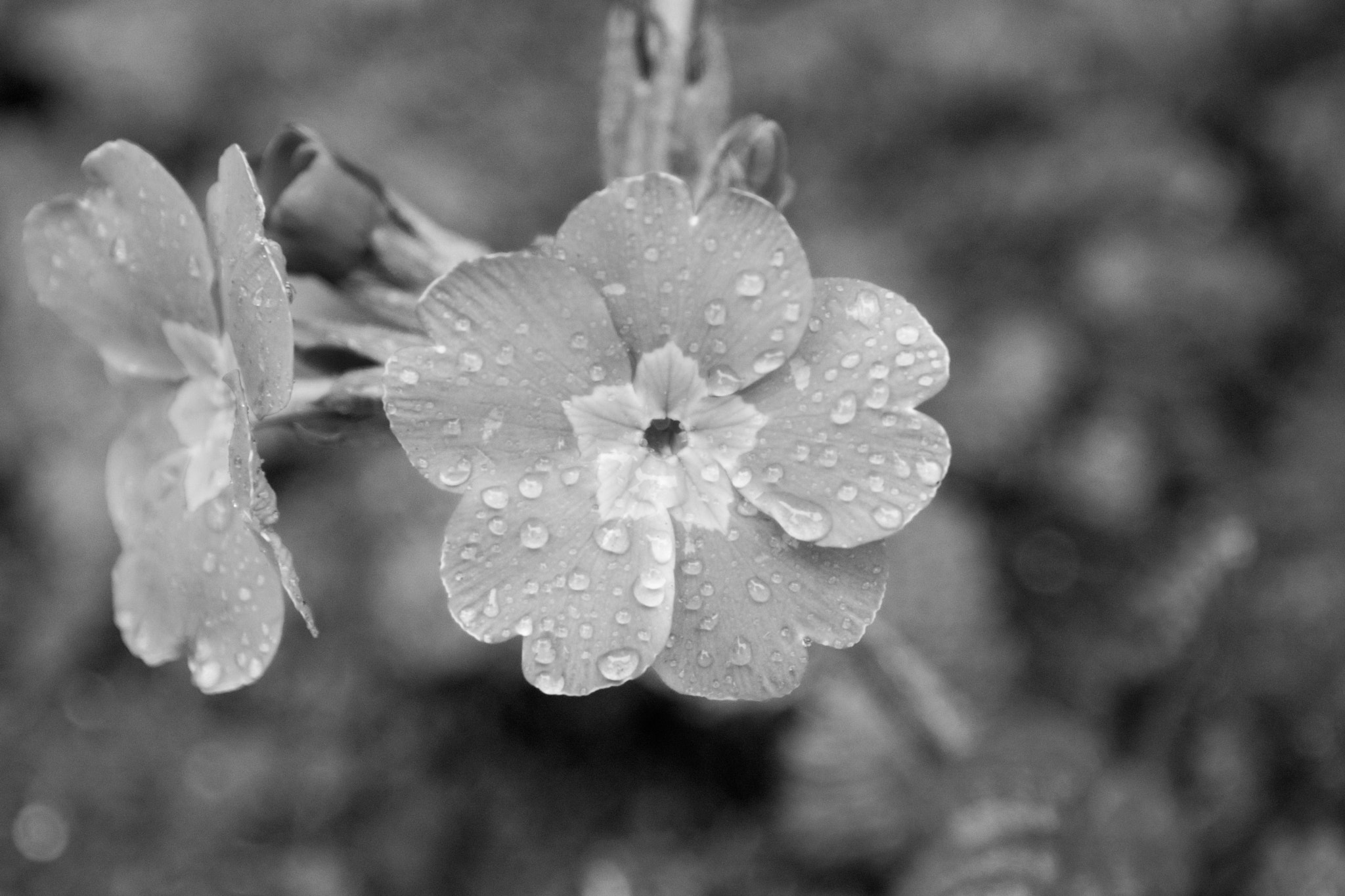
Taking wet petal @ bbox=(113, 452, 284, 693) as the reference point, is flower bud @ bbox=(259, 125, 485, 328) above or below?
above

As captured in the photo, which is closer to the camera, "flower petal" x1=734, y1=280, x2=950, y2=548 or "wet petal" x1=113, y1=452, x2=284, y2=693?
"flower petal" x1=734, y1=280, x2=950, y2=548

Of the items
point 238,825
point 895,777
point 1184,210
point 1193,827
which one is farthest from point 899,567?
point 238,825

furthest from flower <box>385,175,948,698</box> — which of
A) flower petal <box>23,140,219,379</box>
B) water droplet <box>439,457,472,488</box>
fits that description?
flower petal <box>23,140,219,379</box>

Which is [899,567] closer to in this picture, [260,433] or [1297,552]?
[1297,552]

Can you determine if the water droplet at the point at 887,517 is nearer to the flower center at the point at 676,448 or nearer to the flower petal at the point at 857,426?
the flower petal at the point at 857,426

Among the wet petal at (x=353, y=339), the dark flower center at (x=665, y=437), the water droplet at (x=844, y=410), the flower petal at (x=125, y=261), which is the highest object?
the flower petal at (x=125, y=261)

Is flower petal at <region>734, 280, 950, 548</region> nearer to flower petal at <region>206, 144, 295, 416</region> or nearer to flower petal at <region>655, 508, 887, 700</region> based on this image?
flower petal at <region>655, 508, 887, 700</region>

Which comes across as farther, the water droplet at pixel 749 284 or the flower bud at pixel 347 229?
the flower bud at pixel 347 229

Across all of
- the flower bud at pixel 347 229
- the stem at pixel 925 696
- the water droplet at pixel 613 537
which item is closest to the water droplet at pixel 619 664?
the water droplet at pixel 613 537
